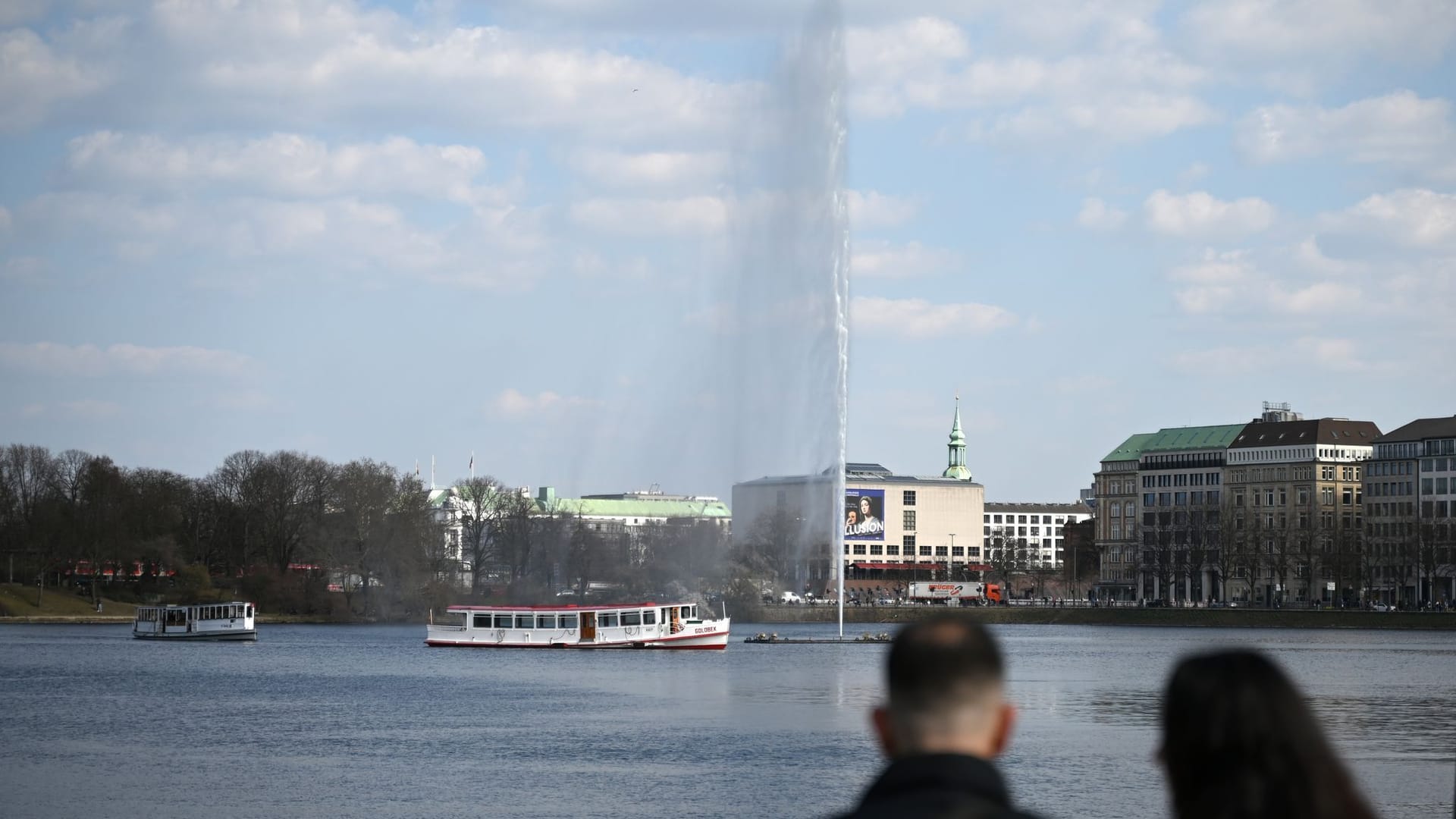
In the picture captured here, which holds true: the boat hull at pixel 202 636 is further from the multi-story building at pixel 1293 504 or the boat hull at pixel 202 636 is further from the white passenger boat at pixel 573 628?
the multi-story building at pixel 1293 504

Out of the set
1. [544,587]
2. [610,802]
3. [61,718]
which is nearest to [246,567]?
[544,587]

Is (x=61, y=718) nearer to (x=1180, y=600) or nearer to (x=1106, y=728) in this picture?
(x=1106, y=728)

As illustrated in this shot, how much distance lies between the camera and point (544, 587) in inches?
4742

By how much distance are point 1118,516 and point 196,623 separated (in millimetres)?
112315

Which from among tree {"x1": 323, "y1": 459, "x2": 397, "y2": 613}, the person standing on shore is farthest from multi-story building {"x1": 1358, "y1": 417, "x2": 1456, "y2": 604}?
the person standing on shore

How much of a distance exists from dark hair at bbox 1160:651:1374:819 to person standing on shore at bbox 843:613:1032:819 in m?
0.44

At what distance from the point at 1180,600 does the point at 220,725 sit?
429ft

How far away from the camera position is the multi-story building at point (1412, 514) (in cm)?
13912

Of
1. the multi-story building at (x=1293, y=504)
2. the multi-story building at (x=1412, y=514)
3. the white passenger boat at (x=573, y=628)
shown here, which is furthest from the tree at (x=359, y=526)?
the multi-story building at (x=1412, y=514)

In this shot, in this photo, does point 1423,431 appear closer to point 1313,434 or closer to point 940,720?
point 1313,434

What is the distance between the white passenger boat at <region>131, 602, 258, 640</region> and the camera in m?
105

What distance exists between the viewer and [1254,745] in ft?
11.4

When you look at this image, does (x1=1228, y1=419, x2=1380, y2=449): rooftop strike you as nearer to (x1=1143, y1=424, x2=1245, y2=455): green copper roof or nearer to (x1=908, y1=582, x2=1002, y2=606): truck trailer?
(x1=1143, y1=424, x2=1245, y2=455): green copper roof

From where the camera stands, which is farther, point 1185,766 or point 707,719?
point 707,719
